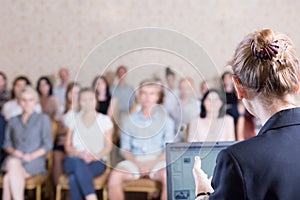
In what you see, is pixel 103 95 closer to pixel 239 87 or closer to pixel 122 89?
pixel 122 89

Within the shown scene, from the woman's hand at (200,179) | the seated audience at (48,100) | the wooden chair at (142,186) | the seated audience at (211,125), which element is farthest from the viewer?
the seated audience at (48,100)

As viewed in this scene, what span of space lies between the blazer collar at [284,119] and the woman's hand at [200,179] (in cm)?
22

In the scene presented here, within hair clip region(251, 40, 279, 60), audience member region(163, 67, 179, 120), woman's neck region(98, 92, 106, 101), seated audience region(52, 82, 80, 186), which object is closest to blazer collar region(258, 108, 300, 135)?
hair clip region(251, 40, 279, 60)

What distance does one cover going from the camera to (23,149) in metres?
3.04

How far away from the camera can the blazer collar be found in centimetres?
83

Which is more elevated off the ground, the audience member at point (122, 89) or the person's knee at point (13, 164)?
the audience member at point (122, 89)

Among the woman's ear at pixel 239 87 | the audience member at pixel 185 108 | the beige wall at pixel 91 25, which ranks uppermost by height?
the beige wall at pixel 91 25

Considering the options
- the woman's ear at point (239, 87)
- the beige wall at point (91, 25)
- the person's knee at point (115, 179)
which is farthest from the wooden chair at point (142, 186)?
the woman's ear at point (239, 87)

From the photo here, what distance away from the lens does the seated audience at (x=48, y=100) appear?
10.3 ft

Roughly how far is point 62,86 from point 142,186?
0.96m

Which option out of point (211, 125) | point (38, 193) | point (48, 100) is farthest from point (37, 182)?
point (211, 125)

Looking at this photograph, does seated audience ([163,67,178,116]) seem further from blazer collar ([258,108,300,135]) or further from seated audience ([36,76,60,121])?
blazer collar ([258,108,300,135])

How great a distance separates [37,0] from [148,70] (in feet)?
4.28

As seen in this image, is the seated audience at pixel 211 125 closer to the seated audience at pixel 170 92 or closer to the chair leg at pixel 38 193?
the seated audience at pixel 170 92
